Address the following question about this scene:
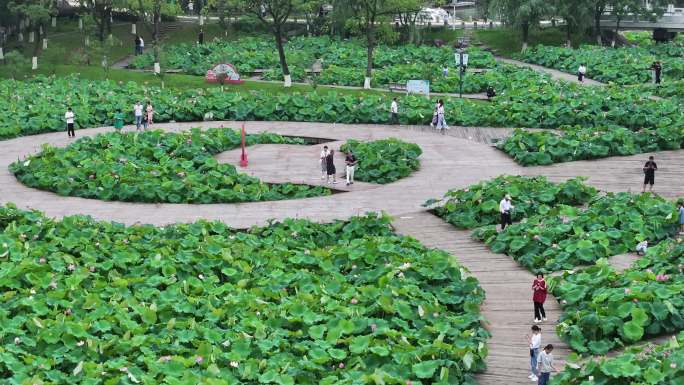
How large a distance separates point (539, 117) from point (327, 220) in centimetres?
1870

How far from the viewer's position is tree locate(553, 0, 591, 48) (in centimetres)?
7638

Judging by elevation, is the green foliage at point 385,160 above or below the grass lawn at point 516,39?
above

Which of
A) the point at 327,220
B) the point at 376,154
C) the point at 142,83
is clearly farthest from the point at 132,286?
the point at 142,83

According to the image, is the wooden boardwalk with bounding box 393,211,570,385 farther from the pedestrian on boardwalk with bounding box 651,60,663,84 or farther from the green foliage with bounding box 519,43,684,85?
the green foliage with bounding box 519,43,684,85

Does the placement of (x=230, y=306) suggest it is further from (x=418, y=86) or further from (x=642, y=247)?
(x=418, y=86)

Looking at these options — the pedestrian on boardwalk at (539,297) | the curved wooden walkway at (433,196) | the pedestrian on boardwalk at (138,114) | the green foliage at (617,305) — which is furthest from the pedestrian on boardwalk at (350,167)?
the pedestrian on boardwalk at (539,297)

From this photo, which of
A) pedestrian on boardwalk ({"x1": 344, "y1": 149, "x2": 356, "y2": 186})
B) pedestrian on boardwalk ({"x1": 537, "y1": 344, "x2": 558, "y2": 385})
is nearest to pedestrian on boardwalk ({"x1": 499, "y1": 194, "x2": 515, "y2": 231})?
pedestrian on boardwalk ({"x1": 344, "y1": 149, "x2": 356, "y2": 186})

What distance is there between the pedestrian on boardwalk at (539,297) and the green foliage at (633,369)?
9.66ft

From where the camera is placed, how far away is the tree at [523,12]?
75312 mm

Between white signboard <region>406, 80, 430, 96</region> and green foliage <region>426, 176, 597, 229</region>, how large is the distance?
76.8ft

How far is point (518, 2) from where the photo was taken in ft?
252

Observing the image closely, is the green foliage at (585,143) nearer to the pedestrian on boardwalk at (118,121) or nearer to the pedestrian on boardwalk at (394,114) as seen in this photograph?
the pedestrian on boardwalk at (394,114)

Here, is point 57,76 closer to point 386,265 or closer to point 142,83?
point 142,83

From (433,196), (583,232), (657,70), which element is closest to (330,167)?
(433,196)
